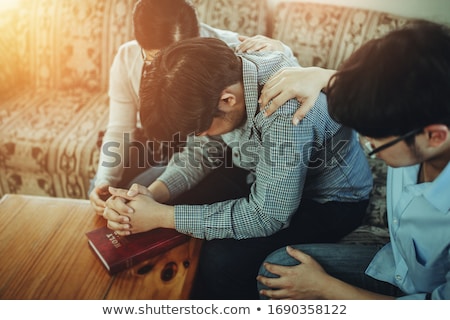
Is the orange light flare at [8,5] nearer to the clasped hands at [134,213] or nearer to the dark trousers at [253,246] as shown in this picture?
the clasped hands at [134,213]

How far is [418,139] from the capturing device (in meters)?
0.56

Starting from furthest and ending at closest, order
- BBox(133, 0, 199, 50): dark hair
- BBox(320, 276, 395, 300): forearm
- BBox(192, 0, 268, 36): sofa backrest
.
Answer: BBox(192, 0, 268, 36): sofa backrest → BBox(133, 0, 199, 50): dark hair → BBox(320, 276, 395, 300): forearm

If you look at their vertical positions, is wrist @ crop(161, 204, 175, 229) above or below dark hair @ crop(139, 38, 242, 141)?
below

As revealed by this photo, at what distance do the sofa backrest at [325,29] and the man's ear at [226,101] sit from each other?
523 mm

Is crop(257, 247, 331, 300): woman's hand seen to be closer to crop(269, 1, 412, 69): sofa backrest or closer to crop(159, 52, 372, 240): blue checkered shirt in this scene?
crop(159, 52, 372, 240): blue checkered shirt

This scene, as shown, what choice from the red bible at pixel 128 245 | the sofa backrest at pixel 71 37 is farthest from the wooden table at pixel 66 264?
the sofa backrest at pixel 71 37

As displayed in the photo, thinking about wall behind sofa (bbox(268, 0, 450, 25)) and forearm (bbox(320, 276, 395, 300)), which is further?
wall behind sofa (bbox(268, 0, 450, 25))

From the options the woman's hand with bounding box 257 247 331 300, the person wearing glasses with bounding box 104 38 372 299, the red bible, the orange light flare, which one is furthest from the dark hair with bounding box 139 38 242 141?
the orange light flare

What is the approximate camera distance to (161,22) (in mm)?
899

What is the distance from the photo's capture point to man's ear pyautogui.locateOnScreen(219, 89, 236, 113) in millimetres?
756

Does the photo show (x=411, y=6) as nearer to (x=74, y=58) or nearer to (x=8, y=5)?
(x=74, y=58)

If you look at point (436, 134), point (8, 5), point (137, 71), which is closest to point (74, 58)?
point (8, 5)

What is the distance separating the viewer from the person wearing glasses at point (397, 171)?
52 centimetres
